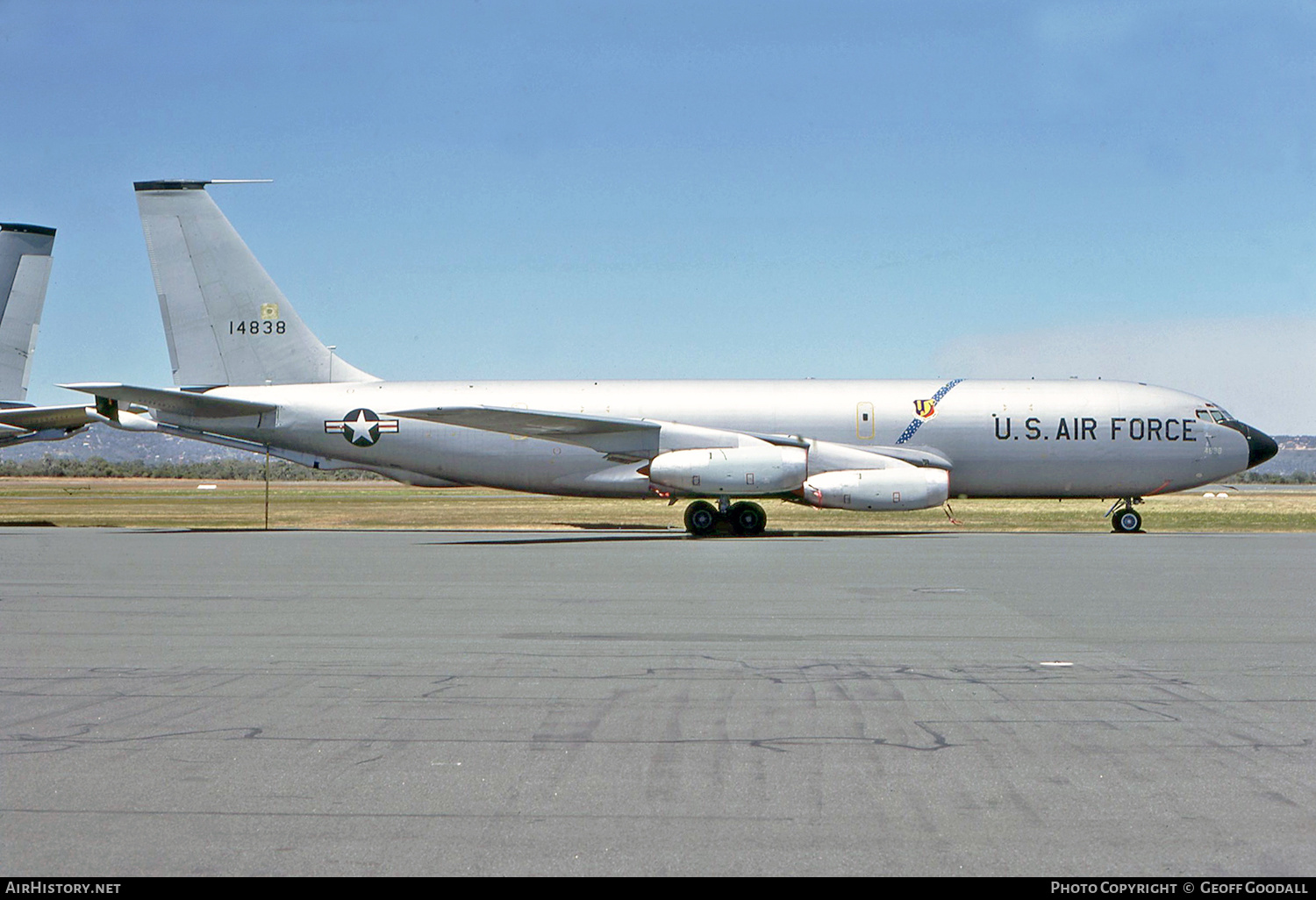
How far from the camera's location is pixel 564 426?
27.5 metres

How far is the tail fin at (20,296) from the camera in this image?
121ft

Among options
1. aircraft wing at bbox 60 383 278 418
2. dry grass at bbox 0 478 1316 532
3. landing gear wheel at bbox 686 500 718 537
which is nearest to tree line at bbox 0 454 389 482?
dry grass at bbox 0 478 1316 532

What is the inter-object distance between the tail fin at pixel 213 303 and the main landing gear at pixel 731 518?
10.7 m

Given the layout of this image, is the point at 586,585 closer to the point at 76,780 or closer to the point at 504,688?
the point at 504,688

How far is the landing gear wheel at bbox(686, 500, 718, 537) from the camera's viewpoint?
91.4ft

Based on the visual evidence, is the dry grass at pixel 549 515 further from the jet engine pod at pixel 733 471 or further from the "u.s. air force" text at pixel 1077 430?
the jet engine pod at pixel 733 471

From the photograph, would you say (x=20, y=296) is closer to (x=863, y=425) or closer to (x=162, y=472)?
(x=863, y=425)

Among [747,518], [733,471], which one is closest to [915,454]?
[747,518]

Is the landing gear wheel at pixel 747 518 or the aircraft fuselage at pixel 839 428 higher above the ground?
the aircraft fuselage at pixel 839 428

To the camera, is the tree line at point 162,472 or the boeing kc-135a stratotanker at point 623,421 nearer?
the boeing kc-135a stratotanker at point 623,421

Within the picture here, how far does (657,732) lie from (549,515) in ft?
112

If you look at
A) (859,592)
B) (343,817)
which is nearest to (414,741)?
(343,817)

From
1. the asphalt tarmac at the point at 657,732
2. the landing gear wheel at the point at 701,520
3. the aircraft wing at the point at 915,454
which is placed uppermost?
the aircraft wing at the point at 915,454

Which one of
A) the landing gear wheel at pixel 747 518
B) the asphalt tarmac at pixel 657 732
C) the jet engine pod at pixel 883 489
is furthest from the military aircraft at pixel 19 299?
the asphalt tarmac at pixel 657 732
